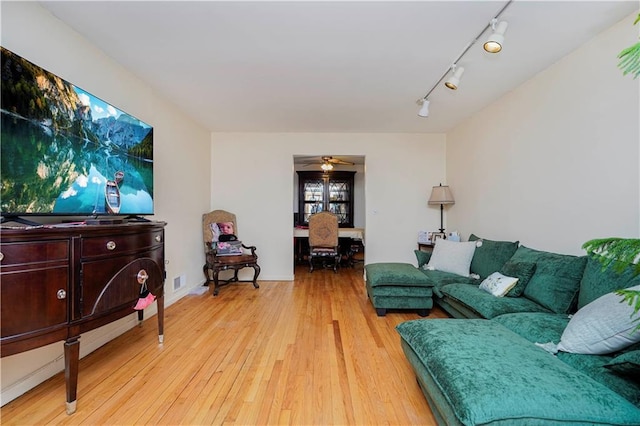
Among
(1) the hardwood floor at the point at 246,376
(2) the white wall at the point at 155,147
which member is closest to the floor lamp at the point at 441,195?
(1) the hardwood floor at the point at 246,376

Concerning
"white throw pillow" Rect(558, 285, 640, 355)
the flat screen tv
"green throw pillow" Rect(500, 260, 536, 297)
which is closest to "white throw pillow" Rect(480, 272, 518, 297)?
"green throw pillow" Rect(500, 260, 536, 297)

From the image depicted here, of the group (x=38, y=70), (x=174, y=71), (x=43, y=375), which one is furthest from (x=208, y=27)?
(x=43, y=375)

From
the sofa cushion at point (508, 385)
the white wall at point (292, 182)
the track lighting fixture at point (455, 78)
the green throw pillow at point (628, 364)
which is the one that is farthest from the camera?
the white wall at point (292, 182)

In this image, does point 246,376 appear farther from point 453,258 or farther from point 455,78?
point 455,78

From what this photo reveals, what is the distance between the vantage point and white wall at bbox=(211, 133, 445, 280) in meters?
4.80

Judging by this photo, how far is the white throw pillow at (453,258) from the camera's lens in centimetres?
333

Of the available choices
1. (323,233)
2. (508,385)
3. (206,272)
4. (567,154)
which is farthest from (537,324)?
(206,272)

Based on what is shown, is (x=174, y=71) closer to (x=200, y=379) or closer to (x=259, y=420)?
(x=200, y=379)

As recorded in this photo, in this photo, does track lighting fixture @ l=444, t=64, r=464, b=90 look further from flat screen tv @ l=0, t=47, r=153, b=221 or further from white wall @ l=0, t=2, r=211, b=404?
white wall @ l=0, t=2, r=211, b=404

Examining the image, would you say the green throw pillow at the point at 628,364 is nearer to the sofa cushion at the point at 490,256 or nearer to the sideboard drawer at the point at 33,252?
the sofa cushion at the point at 490,256

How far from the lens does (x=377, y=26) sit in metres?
2.04

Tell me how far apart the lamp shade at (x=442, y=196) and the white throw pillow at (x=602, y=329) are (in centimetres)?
291

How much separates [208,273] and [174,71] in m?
2.98

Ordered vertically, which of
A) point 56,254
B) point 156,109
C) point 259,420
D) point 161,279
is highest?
point 156,109
